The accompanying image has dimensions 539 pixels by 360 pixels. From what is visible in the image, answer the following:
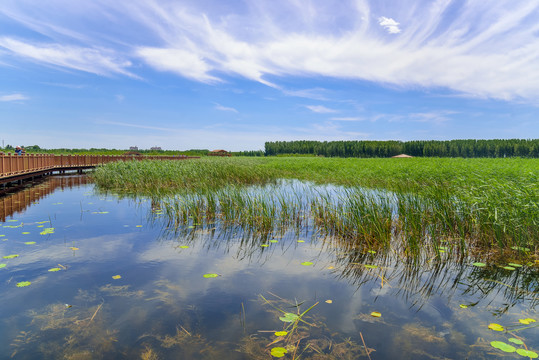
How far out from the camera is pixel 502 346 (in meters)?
3.25

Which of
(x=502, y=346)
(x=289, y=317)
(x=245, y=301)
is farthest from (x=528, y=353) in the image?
(x=245, y=301)

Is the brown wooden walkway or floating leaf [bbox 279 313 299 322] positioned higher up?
the brown wooden walkway

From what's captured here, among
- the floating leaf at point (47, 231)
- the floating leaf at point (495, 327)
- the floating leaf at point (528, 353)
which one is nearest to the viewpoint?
the floating leaf at point (528, 353)

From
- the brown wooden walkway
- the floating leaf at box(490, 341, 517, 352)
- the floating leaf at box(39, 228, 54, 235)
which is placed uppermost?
the brown wooden walkway

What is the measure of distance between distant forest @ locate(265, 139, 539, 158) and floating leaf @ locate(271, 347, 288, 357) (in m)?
102

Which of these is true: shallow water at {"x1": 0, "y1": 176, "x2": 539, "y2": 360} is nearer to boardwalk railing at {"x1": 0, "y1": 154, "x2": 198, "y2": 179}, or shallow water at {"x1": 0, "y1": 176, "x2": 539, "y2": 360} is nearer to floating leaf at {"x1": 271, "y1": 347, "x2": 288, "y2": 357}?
floating leaf at {"x1": 271, "y1": 347, "x2": 288, "y2": 357}

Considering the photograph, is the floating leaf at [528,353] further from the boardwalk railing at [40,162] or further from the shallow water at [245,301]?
the boardwalk railing at [40,162]

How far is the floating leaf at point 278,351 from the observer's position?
10.4 feet

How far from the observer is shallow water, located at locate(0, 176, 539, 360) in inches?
131

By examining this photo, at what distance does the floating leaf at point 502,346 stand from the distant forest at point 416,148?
10053cm

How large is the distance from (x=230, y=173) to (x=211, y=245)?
39.4 feet

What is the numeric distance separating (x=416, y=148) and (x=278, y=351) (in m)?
111

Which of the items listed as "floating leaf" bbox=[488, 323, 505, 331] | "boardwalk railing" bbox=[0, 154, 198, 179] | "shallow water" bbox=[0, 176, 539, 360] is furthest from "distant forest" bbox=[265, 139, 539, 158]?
"floating leaf" bbox=[488, 323, 505, 331]

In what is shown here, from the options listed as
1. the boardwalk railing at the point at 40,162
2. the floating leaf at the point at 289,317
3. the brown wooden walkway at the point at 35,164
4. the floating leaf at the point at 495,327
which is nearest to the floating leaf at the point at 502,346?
the floating leaf at the point at 495,327
